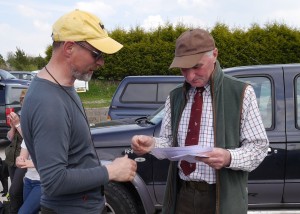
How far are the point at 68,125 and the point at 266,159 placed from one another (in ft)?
8.70

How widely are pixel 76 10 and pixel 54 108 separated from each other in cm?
55

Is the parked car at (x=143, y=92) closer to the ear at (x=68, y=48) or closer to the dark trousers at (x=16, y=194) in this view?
the dark trousers at (x=16, y=194)

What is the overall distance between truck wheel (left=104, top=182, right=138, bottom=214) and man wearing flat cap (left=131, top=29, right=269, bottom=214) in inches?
63.7

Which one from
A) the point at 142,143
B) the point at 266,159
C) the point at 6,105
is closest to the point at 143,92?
the point at 6,105

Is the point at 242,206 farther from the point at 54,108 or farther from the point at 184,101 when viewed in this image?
the point at 54,108

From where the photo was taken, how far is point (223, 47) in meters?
22.0

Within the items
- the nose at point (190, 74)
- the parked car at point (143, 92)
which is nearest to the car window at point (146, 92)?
the parked car at point (143, 92)

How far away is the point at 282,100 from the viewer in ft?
13.5

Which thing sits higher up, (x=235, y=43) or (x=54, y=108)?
(x=235, y=43)

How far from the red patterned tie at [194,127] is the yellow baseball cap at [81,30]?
2.28 ft

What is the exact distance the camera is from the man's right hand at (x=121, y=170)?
Answer: 2.02 meters

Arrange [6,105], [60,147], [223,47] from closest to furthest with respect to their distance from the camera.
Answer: [60,147], [6,105], [223,47]

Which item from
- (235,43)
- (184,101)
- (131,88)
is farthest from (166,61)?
(184,101)

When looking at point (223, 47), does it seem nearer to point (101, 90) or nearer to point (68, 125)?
point (101, 90)
